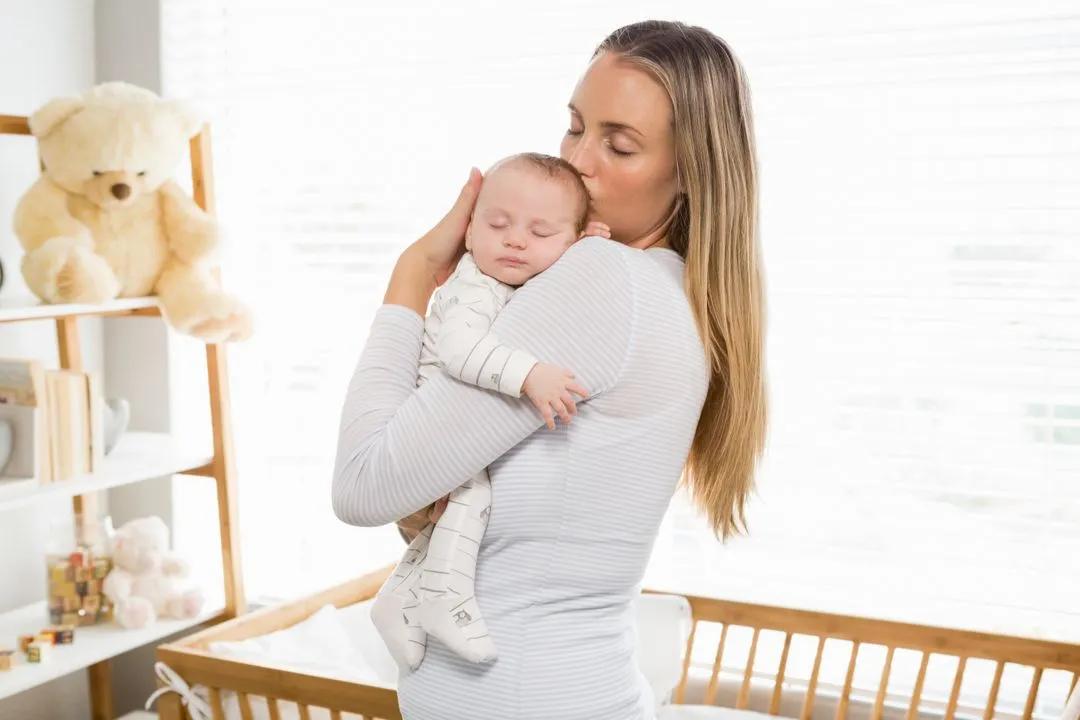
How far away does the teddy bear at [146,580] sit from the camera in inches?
97.9

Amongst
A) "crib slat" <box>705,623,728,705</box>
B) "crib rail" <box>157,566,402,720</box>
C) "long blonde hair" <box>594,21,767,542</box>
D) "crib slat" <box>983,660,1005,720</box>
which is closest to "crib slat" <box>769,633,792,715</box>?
"crib slat" <box>705,623,728,705</box>

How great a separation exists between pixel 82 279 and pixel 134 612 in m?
0.73

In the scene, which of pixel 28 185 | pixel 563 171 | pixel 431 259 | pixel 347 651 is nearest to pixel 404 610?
pixel 431 259

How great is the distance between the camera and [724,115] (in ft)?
3.84

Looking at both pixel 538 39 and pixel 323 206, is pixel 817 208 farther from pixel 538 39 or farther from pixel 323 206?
pixel 323 206

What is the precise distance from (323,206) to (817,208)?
1.20 metres

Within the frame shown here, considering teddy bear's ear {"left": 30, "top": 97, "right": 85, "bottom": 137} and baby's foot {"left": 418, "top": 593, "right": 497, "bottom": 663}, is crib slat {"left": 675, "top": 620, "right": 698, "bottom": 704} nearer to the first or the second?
baby's foot {"left": 418, "top": 593, "right": 497, "bottom": 663}

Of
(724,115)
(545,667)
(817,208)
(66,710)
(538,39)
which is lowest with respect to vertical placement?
(66,710)

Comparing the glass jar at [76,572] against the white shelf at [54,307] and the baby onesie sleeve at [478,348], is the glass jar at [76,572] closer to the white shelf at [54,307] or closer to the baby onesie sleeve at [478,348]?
the white shelf at [54,307]

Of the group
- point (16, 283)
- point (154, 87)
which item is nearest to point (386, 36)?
point (154, 87)

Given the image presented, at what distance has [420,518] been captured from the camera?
119 centimetres

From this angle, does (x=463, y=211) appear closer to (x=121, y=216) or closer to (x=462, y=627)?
(x=462, y=627)

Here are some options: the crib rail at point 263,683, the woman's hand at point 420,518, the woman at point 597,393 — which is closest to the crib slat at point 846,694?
the crib rail at point 263,683

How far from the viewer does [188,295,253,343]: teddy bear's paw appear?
2455 millimetres
